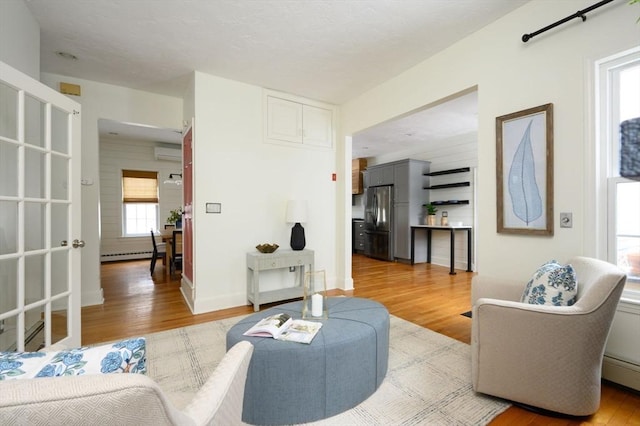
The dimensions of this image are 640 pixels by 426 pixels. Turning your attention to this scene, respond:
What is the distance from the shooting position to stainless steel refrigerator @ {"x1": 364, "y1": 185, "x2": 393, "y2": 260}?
21.8 ft

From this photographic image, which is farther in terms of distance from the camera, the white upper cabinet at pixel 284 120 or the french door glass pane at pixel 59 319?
the white upper cabinet at pixel 284 120

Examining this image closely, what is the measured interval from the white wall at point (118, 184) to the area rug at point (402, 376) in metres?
5.17

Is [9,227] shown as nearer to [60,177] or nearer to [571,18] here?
[60,177]

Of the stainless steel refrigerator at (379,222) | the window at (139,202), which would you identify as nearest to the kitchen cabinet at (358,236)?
the stainless steel refrigerator at (379,222)

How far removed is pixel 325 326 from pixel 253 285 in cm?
185

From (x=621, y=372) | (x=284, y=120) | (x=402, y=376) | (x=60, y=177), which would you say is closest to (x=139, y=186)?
(x=284, y=120)

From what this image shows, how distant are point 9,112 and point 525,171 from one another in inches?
144

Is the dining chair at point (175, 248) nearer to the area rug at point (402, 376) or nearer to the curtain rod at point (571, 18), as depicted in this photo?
the area rug at point (402, 376)

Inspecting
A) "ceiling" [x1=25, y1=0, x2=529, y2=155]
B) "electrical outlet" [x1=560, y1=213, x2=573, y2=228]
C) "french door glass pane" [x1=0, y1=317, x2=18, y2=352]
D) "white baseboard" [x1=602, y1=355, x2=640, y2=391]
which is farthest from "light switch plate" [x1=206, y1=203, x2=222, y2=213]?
"white baseboard" [x1=602, y1=355, x2=640, y2=391]

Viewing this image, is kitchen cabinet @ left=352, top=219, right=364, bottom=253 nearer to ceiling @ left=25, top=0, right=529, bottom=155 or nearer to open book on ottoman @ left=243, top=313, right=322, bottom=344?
ceiling @ left=25, top=0, right=529, bottom=155

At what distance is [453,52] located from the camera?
274 centimetres

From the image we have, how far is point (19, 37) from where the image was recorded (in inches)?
85.8

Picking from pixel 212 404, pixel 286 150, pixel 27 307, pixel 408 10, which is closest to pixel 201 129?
pixel 286 150

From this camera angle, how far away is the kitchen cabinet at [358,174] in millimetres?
7798
